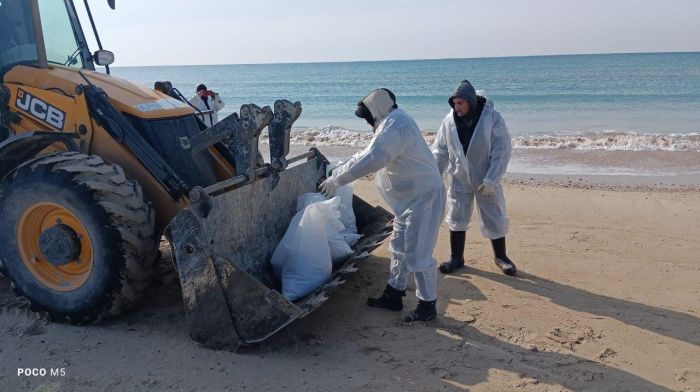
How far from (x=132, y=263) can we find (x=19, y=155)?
1.35 meters

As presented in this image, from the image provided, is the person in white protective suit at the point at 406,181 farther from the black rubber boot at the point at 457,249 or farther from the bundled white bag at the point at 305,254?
the black rubber boot at the point at 457,249

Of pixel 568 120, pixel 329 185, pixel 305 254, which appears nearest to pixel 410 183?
pixel 329 185

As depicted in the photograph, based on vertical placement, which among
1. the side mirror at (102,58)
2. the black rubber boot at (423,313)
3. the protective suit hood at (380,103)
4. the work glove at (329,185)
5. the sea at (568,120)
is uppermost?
the side mirror at (102,58)

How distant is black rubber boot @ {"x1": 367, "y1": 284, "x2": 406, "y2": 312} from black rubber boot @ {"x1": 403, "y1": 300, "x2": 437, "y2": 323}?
0.65ft

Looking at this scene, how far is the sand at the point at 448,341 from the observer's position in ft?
13.0

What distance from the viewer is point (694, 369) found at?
4168 mm

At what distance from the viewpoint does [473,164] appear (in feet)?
19.3

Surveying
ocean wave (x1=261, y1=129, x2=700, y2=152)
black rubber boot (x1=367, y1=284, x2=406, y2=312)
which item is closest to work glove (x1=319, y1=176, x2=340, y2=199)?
black rubber boot (x1=367, y1=284, x2=406, y2=312)

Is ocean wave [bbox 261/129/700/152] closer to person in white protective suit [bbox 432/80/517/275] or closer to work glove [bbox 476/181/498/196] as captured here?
person in white protective suit [bbox 432/80/517/275]

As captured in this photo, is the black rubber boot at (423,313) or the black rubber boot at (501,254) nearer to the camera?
the black rubber boot at (423,313)

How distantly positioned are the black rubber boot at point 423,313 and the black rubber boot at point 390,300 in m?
0.20

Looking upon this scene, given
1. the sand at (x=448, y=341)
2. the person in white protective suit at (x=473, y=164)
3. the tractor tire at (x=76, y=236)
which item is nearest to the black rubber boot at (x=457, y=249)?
the person in white protective suit at (x=473, y=164)

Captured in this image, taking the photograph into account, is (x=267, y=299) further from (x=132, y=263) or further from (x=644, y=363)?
(x=644, y=363)

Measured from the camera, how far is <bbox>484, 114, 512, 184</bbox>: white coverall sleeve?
18.8 feet
